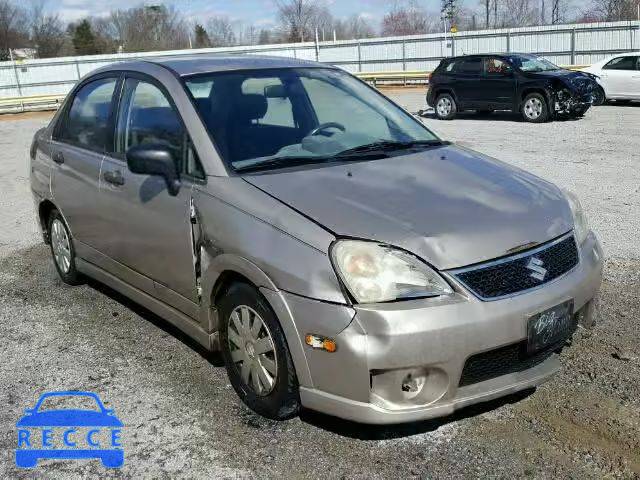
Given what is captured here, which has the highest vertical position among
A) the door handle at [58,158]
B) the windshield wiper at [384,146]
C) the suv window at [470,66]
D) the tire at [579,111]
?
the suv window at [470,66]

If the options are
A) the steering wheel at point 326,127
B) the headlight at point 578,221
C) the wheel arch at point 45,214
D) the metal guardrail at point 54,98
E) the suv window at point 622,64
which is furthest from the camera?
the metal guardrail at point 54,98

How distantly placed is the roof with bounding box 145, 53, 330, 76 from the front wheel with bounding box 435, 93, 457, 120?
1395 centimetres

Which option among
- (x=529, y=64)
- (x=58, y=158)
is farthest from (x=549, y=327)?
(x=529, y=64)

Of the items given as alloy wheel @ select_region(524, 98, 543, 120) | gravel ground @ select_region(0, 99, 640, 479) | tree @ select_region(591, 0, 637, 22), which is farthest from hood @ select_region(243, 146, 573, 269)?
tree @ select_region(591, 0, 637, 22)

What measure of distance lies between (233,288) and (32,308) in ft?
8.33

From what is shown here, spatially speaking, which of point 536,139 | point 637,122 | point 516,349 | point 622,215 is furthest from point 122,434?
point 637,122

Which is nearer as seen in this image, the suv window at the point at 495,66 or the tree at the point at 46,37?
the suv window at the point at 495,66

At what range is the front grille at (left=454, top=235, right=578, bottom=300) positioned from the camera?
2799 mm

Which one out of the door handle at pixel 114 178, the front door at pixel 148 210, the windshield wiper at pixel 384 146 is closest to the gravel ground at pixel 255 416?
the front door at pixel 148 210

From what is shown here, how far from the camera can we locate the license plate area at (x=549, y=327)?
113 inches

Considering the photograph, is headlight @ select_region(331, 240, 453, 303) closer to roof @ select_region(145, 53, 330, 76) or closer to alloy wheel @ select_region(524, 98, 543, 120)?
roof @ select_region(145, 53, 330, 76)

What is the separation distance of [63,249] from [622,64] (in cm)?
1693

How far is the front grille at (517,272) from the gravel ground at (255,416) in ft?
2.43

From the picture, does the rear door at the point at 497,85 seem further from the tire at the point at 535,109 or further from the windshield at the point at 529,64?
the tire at the point at 535,109
